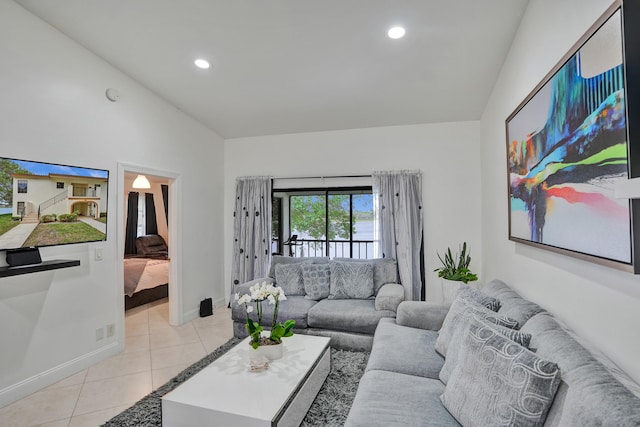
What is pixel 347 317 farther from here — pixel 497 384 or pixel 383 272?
pixel 497 384

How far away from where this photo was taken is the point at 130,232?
6.66 m

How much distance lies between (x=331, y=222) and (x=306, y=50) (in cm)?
252

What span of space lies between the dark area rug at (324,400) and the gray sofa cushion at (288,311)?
51 centimetres

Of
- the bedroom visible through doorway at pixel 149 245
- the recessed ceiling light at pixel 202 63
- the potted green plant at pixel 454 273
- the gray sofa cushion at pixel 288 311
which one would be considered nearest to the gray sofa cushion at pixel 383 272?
the potted green plant at pixel 454 273

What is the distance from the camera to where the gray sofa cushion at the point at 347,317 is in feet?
Answer: 9.99

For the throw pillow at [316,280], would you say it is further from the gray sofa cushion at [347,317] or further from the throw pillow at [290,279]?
the gray sofa cushion at [347,317]

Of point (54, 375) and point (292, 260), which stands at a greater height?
point (292, 260)

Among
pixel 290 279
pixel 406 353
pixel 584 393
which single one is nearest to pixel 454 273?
pixel 406 353

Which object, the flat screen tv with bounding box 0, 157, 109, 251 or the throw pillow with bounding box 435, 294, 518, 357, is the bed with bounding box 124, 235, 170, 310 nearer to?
the flat screen tv with bounding box 0, 157, 109, 251

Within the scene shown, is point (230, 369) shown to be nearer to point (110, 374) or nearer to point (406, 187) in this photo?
point (110, 374)

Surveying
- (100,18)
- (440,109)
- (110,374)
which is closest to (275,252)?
(110,374)

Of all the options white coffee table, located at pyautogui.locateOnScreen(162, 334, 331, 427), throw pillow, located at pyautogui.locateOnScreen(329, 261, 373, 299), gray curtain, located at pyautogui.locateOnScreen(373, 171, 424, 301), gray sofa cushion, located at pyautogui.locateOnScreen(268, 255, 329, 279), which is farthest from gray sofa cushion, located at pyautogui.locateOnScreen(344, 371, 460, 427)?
gray curtain, located at pyautogui.locateOnScreen(373, 171, 424, 301)

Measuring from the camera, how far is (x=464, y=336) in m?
1.57

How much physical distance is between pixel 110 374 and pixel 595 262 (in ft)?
11.7
